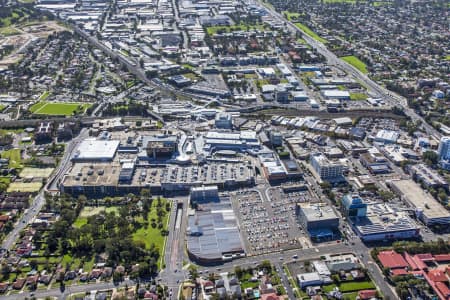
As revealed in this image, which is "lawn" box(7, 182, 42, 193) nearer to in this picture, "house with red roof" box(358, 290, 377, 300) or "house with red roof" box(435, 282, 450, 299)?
"house with red roof" box(358, 290, 377, 300)

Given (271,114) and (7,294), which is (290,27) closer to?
(271,114)

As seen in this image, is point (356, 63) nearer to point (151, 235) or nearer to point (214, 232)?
point (214, 232)

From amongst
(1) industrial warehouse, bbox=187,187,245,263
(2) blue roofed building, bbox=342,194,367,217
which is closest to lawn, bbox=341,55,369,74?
(2) blue roofed building, bbox=342,194,367,217

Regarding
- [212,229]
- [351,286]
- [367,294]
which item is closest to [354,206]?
[351,286]

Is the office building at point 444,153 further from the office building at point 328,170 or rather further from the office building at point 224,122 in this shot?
the office building at point 224,122

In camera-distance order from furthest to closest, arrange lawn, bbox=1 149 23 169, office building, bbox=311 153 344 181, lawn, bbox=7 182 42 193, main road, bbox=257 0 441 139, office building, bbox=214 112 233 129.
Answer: main road, bbox=257 0 441 139 < office building, bbox=214 112 233 129 < lawn, bbox=1 149 23 169 < office building, bbox=311 153 344 181 < lawn, bbox=7 182 42 193

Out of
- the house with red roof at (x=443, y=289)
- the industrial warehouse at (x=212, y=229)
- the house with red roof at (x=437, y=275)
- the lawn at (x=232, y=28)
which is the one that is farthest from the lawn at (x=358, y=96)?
the lawn at (x=232, y=28)

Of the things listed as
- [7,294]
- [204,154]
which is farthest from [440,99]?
[7,294]
